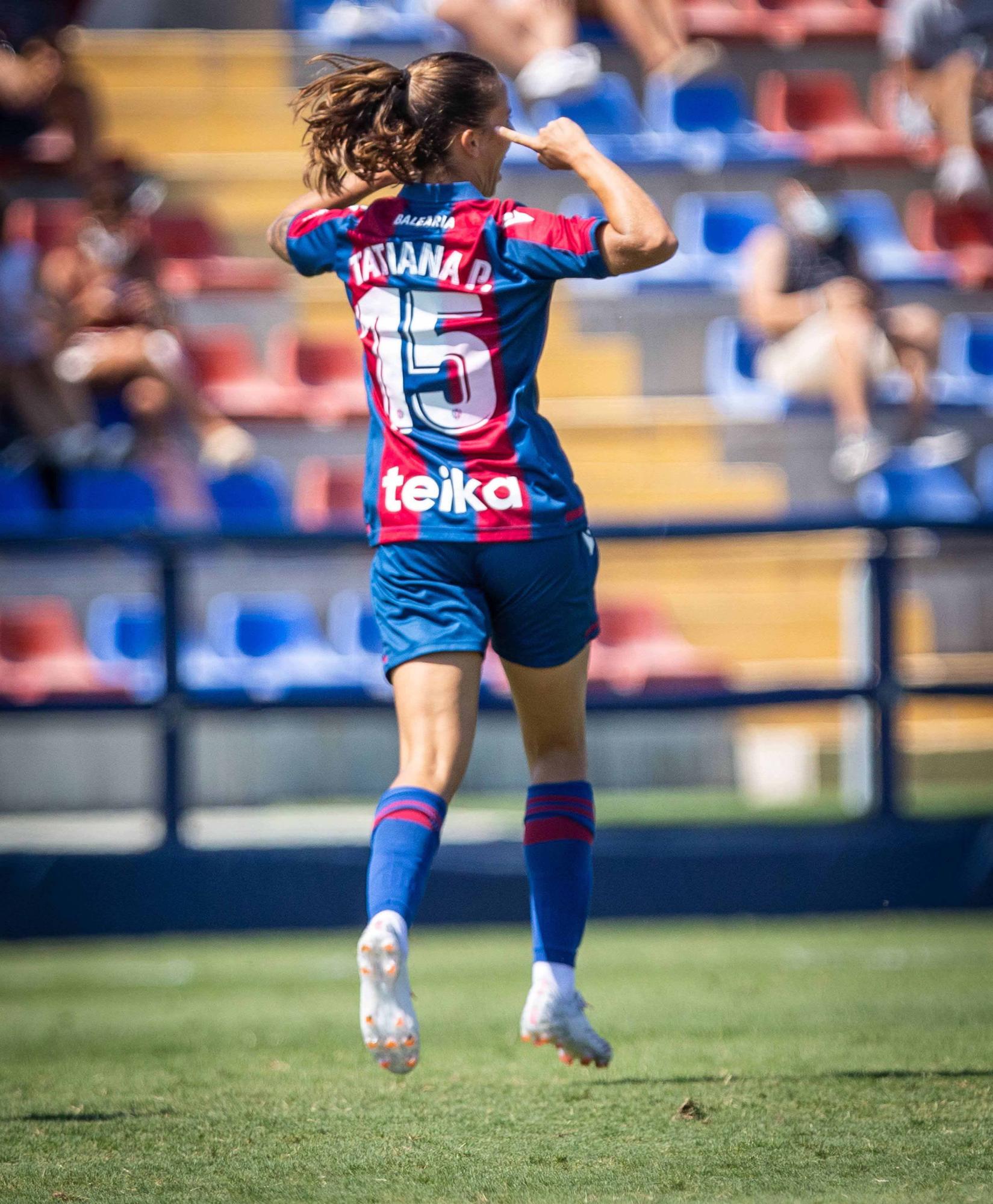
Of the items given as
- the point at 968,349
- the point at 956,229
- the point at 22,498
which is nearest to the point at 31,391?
the point at 22,498

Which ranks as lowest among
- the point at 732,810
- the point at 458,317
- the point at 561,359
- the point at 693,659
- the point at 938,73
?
the point at 732,810

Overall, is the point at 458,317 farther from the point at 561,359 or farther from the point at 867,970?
the point at 561,359

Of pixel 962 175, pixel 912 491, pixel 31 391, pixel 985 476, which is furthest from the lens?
pixel 962 175

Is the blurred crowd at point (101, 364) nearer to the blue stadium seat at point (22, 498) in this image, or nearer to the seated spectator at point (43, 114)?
the blue stadium seat at point (22, 498)

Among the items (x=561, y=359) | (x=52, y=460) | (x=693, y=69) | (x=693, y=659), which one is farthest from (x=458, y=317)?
(x=693, y=69)

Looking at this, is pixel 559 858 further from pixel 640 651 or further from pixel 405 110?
pixel 640 651

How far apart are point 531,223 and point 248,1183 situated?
1515 mm

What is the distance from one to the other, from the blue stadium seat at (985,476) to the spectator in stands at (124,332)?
13.1 ft

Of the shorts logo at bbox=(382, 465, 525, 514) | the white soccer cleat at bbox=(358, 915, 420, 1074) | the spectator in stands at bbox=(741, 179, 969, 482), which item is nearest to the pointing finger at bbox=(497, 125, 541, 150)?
the shorts logo at bbox=(382, 465, 525, 514)

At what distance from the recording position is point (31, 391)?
303 inches

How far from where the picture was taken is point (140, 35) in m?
9.99

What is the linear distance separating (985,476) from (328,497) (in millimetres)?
3626

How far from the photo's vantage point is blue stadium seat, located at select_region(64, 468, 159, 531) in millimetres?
7848

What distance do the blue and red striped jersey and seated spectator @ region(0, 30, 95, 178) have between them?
686 cm
